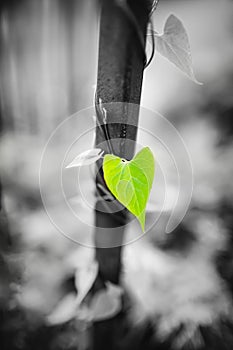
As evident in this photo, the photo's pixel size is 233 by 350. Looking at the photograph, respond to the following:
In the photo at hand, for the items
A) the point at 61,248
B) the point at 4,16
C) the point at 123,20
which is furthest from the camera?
the point at 61,248

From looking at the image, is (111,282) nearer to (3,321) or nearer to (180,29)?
(3,321)

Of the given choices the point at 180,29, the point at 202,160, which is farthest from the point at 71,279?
the point at 180,29

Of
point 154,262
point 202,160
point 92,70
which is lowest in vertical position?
point 154,262

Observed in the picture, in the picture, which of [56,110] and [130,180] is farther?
[56,110]
